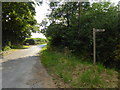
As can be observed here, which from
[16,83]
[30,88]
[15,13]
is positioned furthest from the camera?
[15,13]

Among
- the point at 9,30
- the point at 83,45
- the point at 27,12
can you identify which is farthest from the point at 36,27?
the point at 83,45

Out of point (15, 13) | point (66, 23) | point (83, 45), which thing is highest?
point (15, 13)

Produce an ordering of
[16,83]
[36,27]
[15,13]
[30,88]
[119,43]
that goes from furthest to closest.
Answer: [36,27] → [15,13] → [119,43] → [16,83] → [30,88]

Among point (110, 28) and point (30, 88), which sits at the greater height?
point (110, 28)

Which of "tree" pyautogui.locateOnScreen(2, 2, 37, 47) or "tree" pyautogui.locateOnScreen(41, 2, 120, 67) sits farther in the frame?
"tree" pyautogui.locateOnScreen(2, 2, 37, 47)

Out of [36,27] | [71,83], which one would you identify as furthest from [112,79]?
[36,27]

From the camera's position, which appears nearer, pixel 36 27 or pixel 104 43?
pixel 104 43

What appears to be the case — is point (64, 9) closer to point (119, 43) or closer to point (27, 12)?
point (27, 12)

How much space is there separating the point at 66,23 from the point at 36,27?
12.3 metres

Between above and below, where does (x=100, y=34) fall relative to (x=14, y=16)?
below

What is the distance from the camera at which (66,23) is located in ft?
47.9

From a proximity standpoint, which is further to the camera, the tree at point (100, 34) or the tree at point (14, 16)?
the tree at point (14, 16)

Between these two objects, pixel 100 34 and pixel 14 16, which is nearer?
pixel 100 34

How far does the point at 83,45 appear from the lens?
8.56 metres
